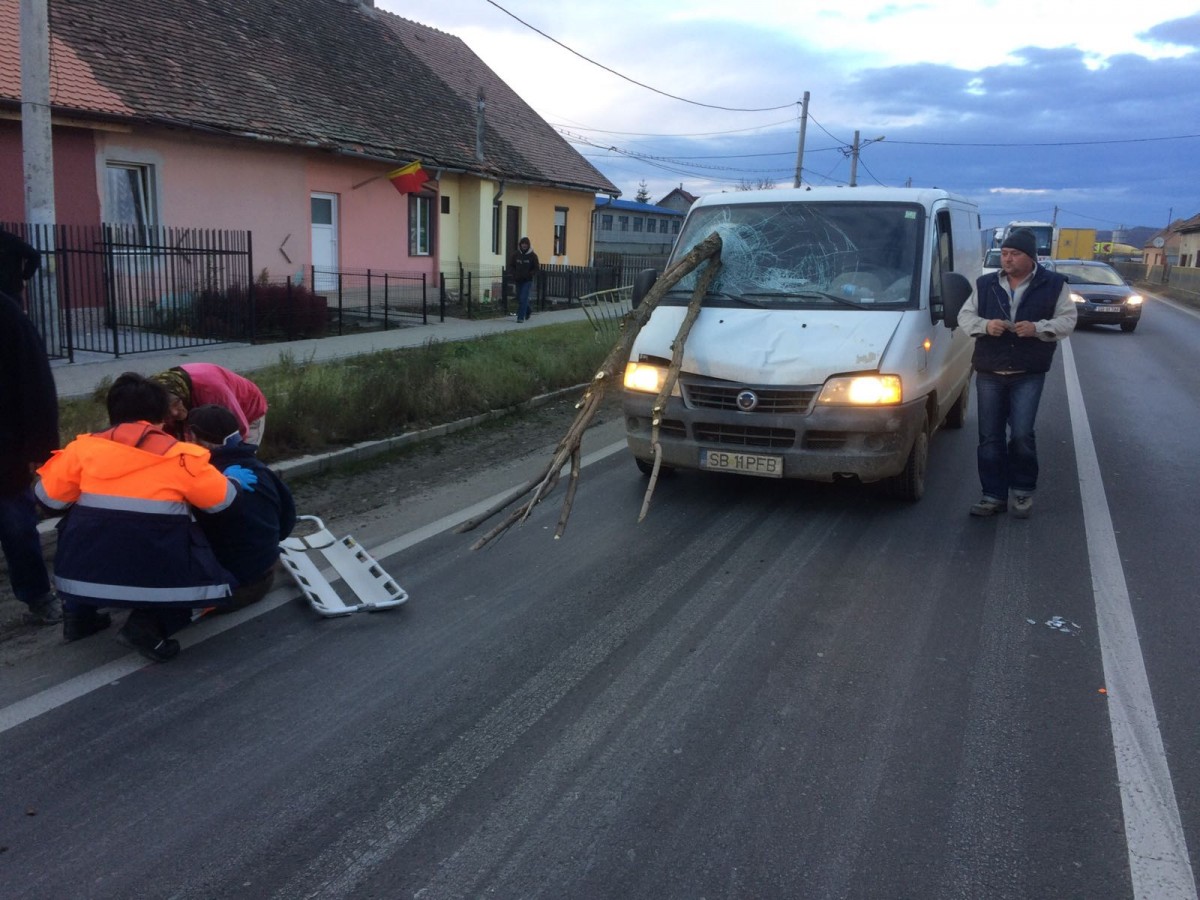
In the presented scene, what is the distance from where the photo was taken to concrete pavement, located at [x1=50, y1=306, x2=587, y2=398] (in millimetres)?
10461

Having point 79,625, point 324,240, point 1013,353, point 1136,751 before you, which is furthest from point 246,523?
point 324,240

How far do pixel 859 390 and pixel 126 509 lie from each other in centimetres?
408

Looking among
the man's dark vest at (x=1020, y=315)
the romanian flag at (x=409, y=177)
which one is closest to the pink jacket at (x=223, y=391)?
the man's dark vest at (x=1020, y=315)

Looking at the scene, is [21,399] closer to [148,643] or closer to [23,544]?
[23,544]

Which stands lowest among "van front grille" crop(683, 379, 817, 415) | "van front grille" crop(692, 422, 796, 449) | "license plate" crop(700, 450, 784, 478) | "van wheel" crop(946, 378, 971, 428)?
"van wheel" crop(946, 378, 971, 428)

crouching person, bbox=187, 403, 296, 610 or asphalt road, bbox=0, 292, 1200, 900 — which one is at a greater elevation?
crouching person, bbox=187, 403, 296, 610

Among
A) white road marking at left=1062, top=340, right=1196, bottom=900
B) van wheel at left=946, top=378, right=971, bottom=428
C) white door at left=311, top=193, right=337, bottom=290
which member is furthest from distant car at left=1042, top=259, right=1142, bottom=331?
white road marking at left=1062, top=340, right=1196, bottom=900

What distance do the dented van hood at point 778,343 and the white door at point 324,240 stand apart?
14.7 metres

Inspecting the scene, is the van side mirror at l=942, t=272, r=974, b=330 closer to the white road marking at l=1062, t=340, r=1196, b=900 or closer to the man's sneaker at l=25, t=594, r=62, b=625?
the white road marking at l=1062, t=340, r=1196, b=900

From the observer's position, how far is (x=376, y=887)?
2.75 m

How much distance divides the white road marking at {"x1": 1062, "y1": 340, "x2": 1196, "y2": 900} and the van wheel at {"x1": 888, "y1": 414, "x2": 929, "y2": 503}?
1.11m

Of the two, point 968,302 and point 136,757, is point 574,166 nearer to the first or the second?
point 968,302

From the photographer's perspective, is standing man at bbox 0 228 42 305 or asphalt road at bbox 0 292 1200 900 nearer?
asphalt road at bbox 0 292 1200 900

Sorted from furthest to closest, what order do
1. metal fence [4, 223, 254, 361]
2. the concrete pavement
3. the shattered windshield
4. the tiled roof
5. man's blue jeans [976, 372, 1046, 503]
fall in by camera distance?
1. the tiled roof
2. metal fence [4, 223, 254, 361]
3. the concrete pavement
4. the shattered windshield
5. man's blue jeans [976, 372, 1046, 503]
